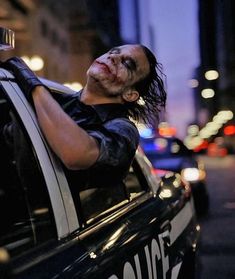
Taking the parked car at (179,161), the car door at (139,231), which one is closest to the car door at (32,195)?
the car door at (139,231)

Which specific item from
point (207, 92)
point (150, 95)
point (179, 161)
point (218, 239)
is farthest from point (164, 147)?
Answer: point (207, 92)

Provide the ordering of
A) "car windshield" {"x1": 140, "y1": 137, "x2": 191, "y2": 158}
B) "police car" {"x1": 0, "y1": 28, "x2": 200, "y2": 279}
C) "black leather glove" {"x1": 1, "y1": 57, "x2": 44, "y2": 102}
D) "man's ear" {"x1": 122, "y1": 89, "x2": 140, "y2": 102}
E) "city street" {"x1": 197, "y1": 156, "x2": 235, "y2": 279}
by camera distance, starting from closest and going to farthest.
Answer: "police car" {"x1": 0, "y1": 28, "x2": 200, "y2": 279} → "black leather glove" {"x1": 1, "y1": 57, "x2": 44, "y2": 102} → "man's ear" {"x1": 122, "y1": 89, "x2": 140, "y2": 102} → "city street" {"x1": 197, "y1": 156, "x2": 235, "y2": 279} → "car windshield" {"x1": 140, "y1": 137, "x2": 191, "y2": 158}

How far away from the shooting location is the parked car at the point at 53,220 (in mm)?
1882

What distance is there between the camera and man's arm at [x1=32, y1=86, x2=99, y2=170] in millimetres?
1937

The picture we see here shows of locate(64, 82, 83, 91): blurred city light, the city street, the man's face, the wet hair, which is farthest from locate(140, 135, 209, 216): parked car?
the man's face

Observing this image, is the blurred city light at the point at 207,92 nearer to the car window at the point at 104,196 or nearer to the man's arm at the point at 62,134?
the car window at the point at 104,196

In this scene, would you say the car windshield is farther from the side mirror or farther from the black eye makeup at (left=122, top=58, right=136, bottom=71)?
the side mirror

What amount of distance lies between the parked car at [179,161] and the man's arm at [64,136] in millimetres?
7310

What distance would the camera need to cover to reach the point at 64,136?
76.2 inches

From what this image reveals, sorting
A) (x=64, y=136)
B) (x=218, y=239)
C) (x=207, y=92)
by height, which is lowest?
(x=207, y=92)

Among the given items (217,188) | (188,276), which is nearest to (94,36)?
(217,188)

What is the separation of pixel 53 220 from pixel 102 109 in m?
0.51

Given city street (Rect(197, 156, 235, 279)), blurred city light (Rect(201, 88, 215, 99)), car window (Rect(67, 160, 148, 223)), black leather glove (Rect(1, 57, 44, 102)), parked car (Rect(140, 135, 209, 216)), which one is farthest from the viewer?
blurred city light (Rect(201, 88, 215, 99))

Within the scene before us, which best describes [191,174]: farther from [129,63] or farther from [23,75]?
[23,75]
